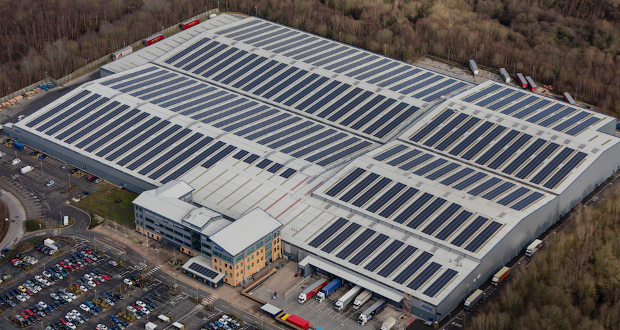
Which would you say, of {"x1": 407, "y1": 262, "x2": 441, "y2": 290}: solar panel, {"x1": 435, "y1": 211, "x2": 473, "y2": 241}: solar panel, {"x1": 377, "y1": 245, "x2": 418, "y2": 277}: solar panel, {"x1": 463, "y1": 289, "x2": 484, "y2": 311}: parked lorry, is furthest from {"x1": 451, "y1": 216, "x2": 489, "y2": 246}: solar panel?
{"x1": 463, "y1": 289, "x2": 484, "y2": 311}: parked lorry

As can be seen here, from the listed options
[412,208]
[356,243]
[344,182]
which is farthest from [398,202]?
[356,243]

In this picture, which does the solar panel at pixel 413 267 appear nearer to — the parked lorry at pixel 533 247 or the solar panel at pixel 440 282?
the solar panel at pixel 440 282

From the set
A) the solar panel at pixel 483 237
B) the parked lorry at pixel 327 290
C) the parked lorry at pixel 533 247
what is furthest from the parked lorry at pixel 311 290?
the parked lorry at pixel 533 247

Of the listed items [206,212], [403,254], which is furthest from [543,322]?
[206,212]

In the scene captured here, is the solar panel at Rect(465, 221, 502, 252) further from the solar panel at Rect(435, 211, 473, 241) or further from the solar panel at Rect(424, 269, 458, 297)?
the solar panel at Rect(424, 269, 458, 297)

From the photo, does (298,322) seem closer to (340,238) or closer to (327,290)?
(327,290)

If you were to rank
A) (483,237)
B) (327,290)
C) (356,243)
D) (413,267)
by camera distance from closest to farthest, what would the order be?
(327,290), (413,267), (483,237), (356,243)
